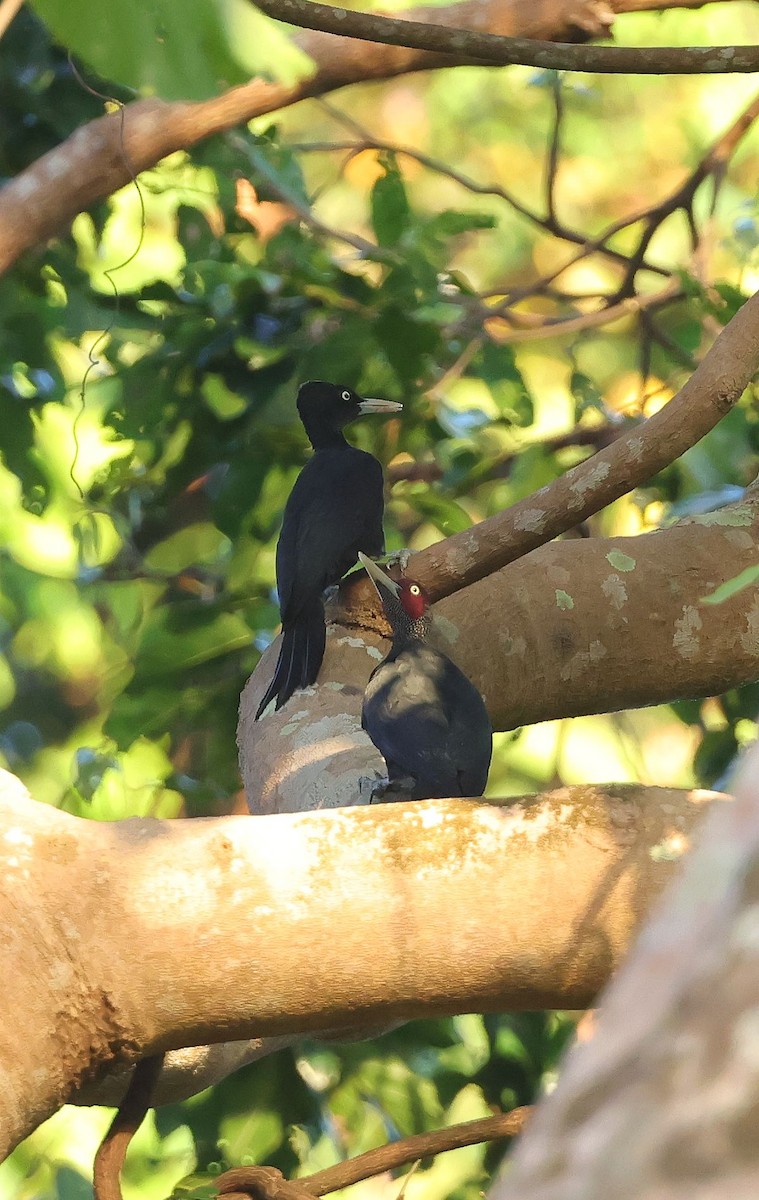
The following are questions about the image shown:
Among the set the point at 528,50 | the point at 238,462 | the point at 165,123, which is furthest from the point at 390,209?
the point at 528,50

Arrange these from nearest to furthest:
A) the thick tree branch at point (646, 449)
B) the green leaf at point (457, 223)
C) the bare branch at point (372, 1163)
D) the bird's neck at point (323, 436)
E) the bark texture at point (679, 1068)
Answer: the bark texture at point (679, 1068), the bare branch at point (372, 1163), the thick tree branch at point (646, 449), the green leaf at point (457, 223), the bird's neck at point (323, 436)

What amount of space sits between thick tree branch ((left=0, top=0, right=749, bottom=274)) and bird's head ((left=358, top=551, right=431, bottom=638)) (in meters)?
1.25

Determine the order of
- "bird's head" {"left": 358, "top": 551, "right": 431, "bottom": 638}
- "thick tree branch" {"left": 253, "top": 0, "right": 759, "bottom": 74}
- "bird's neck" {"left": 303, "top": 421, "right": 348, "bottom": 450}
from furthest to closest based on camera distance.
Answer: "bird's neck" {"left": 303, "top": 421, "right": 348, "bottom": 450} → "bird's head" {"left": 358, "top": 551, "right": 431, "bottom": 638} → "thick tree branch" {"left": 253, "top": 0, "right": 759, "bottom": 74}

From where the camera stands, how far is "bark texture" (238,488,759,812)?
2818mm

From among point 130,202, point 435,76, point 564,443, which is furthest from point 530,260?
point 564,443

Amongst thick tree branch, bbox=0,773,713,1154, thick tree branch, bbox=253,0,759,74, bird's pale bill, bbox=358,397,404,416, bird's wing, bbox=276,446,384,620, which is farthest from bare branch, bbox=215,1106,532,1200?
bird's pale bill, bbox=358,397,404,416

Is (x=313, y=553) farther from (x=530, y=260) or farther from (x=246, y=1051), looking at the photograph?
(x=530, y=260)

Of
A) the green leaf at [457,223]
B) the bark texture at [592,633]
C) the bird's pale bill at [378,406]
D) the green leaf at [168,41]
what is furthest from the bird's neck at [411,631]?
the green leaf at [168,41]

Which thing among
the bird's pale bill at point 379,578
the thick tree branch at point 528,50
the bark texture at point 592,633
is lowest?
the bark texture at point 592,633

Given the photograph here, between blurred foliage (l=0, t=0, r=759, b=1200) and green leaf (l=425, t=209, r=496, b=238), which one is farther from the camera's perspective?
green leaf (l=425, t=209, r=496, b=238)

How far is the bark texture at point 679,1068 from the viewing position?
0.39 metres

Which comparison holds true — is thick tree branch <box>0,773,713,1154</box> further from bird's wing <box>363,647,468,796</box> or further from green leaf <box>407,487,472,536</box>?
green leaf <box>407,487,472,536</box>

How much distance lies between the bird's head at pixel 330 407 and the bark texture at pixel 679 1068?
3.18 metres

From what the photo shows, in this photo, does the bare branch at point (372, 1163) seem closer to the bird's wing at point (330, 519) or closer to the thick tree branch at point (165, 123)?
the bird's wing at point (330, 519)
